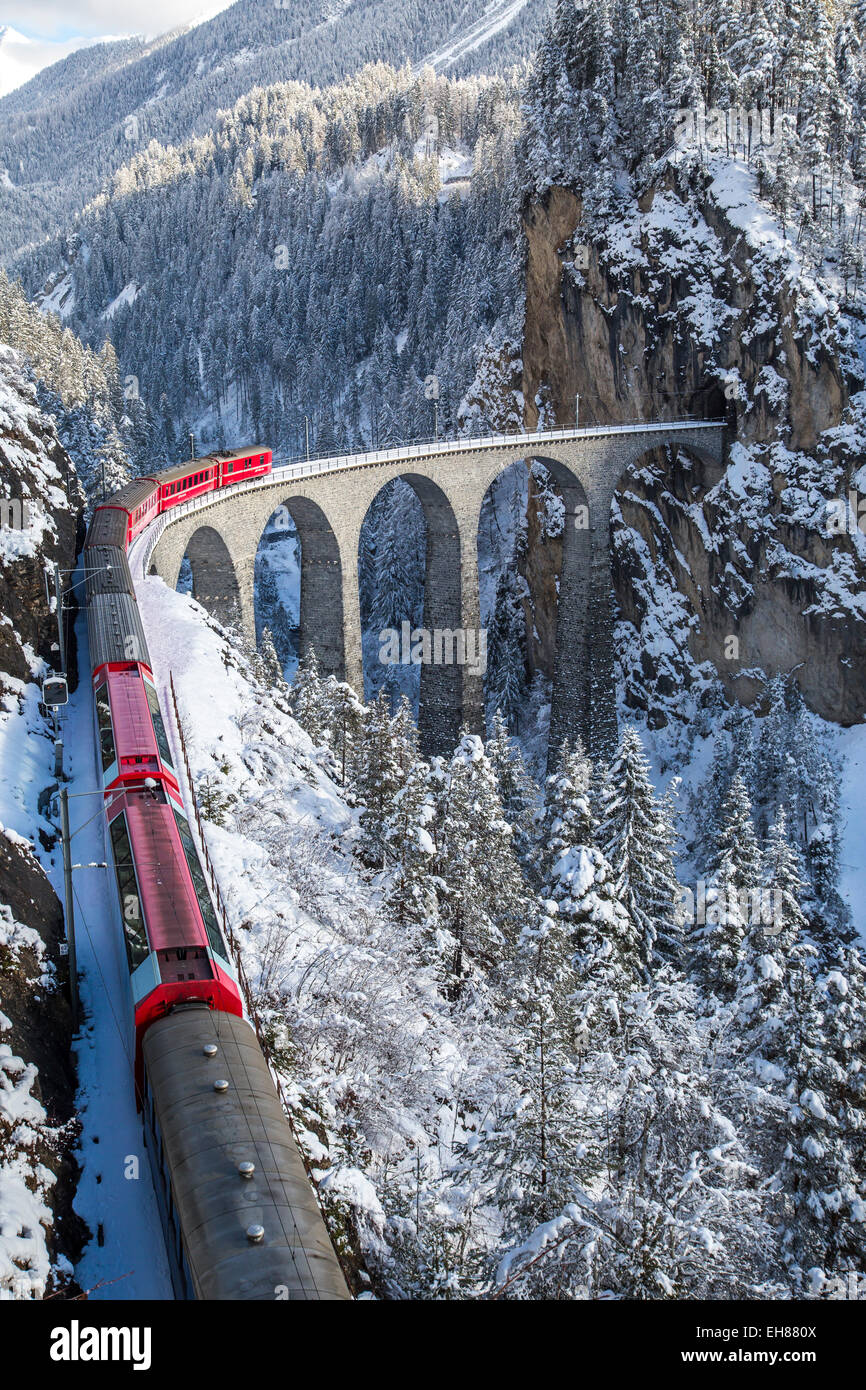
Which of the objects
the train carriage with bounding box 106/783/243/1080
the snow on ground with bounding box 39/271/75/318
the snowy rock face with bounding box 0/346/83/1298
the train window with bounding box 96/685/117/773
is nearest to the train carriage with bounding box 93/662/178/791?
the train window with bounding box 96/685/117/773

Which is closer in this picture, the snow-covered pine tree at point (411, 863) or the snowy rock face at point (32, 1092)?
the snowy rock face at point (32, 1092)

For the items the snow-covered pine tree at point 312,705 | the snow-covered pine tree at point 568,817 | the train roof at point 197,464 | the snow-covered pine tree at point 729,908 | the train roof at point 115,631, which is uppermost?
the train roof at point 197,464

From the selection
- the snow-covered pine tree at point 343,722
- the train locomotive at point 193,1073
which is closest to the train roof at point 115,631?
the train locomotive at point 193,1073

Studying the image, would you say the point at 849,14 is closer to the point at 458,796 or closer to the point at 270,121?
the point at 458,796

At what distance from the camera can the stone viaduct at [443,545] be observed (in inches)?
1810

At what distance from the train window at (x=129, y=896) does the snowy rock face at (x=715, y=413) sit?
47657 mm

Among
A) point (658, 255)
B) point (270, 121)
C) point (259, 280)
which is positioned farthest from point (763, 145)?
point (270, 121)

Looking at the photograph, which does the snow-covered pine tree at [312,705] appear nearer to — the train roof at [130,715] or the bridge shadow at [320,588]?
the bridge shadow at [320,588]

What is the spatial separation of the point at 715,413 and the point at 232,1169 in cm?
5996

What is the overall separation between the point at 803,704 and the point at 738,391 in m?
20.2

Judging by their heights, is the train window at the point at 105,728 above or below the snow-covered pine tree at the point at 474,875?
above

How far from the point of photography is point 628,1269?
41.8ft

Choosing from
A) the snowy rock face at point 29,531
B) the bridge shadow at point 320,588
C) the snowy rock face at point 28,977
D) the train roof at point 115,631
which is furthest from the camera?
the bridge shadow at point 320,588

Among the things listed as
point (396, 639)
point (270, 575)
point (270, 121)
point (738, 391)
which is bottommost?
point (396, 639)
